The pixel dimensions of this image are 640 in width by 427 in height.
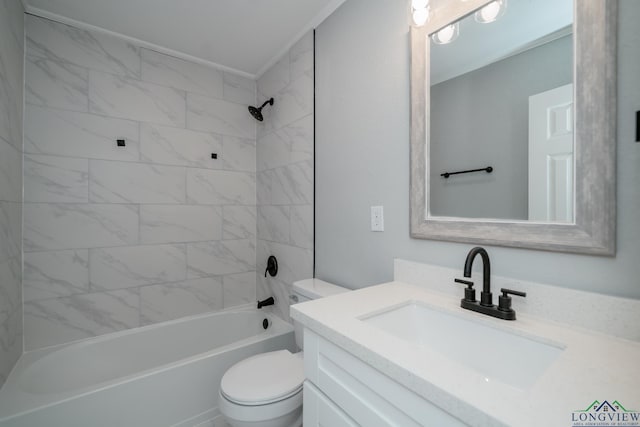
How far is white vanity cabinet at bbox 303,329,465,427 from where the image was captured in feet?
1.92

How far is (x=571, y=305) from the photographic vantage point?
81 cm

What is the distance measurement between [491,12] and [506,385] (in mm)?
1206

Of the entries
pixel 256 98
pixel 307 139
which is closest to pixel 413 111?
pixel 307 139

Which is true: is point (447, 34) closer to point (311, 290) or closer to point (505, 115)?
point (505, 115)

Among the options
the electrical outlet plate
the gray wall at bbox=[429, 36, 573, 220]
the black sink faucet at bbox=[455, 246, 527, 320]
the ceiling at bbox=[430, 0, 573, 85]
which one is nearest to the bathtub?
the electrical outlet plate

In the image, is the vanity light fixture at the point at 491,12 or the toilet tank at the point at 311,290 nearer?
the vanity light fixture at the point at 491,12

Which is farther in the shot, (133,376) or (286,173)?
(286,173)

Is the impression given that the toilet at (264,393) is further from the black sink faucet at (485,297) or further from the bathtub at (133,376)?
the black sink faucet at (485,297)

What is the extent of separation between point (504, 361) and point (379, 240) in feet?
2.36

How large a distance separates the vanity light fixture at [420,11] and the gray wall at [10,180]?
1.93 metres

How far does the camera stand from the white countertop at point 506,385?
47 cm

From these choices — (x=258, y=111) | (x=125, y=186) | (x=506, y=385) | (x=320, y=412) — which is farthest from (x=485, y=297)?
(x=125, y=186)

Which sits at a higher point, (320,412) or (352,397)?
(352,397)

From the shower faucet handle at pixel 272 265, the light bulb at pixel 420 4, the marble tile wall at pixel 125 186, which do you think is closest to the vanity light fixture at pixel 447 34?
the light bulb at pixel 420 4
